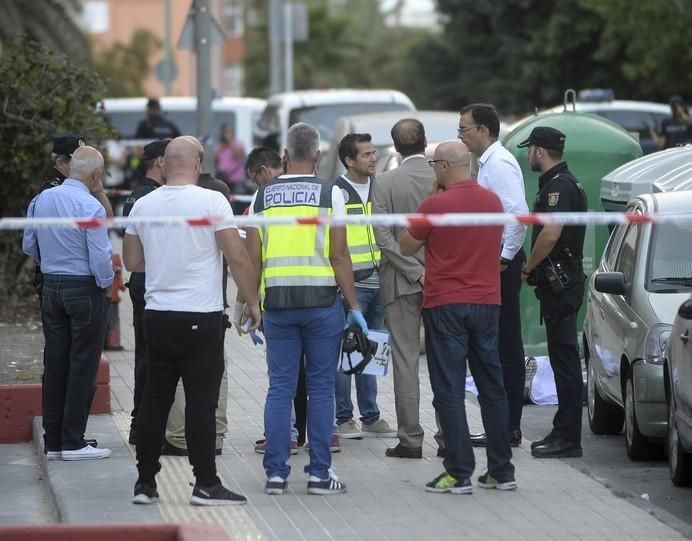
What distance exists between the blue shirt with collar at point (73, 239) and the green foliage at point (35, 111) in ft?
16.1

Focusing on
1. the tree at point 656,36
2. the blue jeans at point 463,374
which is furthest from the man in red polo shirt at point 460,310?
the tree at point 656,36

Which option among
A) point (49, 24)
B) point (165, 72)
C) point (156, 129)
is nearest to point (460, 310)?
point (156, 129)

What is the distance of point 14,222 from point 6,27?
1783cm

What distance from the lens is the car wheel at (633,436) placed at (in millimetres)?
9141

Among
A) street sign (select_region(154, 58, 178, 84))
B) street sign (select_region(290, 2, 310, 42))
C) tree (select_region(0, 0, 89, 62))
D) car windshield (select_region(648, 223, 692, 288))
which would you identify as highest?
street sign (select_region(290, 2, 310, 42))

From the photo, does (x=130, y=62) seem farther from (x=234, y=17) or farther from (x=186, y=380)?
(x=186, y=380)

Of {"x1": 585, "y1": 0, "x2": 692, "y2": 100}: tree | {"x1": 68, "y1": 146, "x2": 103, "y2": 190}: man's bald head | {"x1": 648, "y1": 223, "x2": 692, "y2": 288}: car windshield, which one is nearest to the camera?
{"x1": 68, "y1": 146, "x2": 103, "y2": 190}: man's bald head

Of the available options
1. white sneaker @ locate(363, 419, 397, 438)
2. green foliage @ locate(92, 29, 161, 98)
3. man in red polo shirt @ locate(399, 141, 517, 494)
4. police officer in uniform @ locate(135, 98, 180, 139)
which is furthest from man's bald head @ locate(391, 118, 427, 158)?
green foliage @ locate(92, 29, 161, 98)

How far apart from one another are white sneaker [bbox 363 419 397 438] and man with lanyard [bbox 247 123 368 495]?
5.63 feet

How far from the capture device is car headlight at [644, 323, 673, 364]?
8773 millimetres

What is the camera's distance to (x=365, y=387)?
9.72 m

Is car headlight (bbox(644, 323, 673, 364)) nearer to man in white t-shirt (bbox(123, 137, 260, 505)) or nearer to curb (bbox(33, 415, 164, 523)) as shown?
man in white t-shirt (bbox(123, 137, 260, 505))

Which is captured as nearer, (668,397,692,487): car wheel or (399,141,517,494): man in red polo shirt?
(399,141,517,494): man in red polo shirt

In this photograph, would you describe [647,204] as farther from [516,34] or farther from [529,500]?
[516,34]
